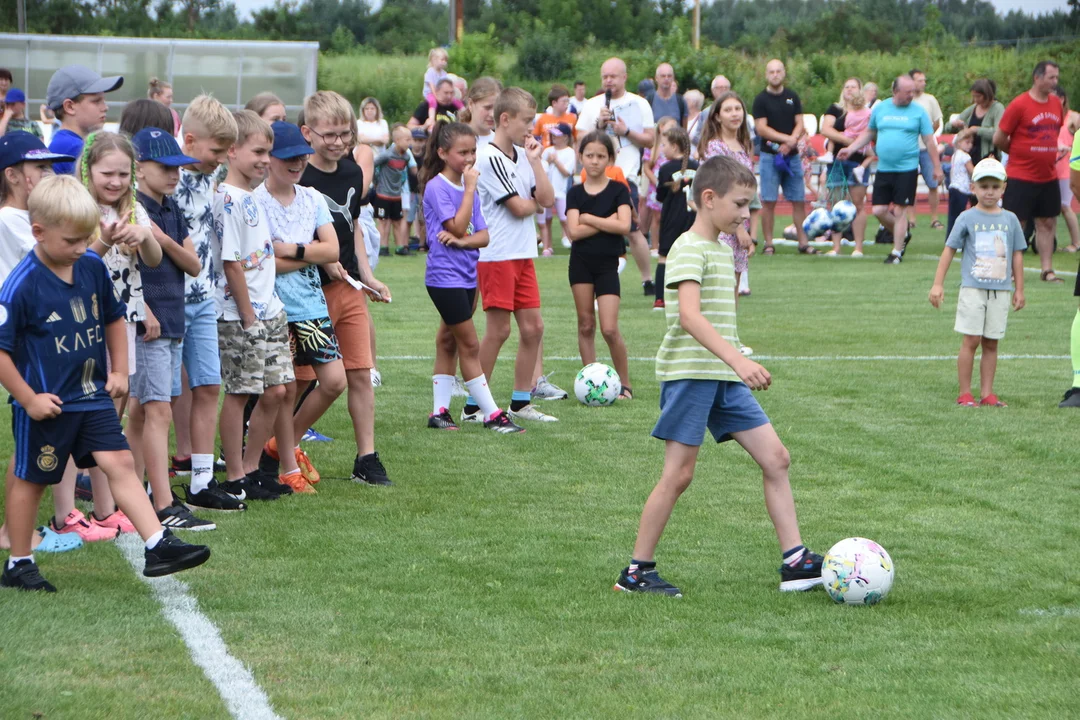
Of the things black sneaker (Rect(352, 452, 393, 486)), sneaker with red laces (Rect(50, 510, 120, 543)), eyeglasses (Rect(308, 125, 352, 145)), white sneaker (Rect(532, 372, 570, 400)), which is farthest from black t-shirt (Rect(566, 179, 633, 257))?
sneaker with red laces (Rect(50, 510, 120, 543))

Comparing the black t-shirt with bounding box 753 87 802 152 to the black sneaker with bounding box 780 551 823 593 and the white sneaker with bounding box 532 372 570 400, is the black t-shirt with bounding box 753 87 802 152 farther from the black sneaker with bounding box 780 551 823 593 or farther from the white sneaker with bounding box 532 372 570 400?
the black sneaker with bounding box 780 551 823 593

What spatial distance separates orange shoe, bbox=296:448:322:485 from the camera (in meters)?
6.99

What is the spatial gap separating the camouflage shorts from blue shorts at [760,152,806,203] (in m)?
13.0

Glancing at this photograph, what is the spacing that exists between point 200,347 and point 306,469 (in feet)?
3.65

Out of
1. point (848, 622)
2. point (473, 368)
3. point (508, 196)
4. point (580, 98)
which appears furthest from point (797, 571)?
point (580, 98)

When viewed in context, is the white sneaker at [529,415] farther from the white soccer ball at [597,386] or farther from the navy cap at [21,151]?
the navy cap at [21,151]

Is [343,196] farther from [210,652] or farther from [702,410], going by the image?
[210,652]

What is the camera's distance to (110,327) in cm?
519

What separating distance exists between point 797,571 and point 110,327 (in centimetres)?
284

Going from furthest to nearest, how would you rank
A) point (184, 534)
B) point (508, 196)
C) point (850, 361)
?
point (850, 361)
point (508, 196)
point (184, 534)

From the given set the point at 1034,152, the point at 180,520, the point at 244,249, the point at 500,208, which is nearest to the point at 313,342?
the point at 244,249

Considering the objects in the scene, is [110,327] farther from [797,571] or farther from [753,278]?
[753,278]

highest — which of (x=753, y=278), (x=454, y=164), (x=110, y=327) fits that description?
(x=454, y=164)

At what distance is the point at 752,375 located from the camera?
4707 millimetres
